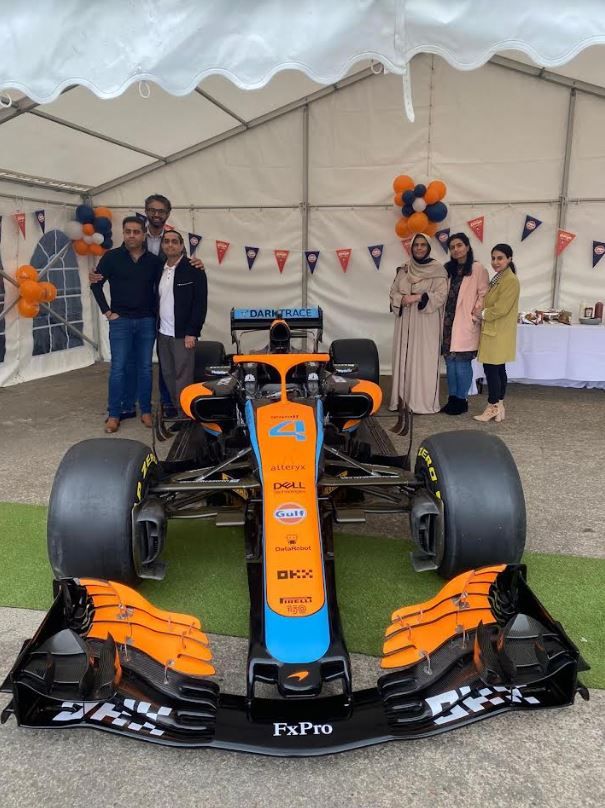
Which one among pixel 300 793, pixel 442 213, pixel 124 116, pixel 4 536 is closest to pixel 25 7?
pixel 4 536

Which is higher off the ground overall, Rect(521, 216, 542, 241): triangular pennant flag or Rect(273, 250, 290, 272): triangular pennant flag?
Rect(521, 216, 542, 241): triangular pennant flag

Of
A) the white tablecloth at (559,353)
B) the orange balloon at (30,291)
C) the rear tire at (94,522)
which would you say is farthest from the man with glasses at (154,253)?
the white tablecloth at (559,353)

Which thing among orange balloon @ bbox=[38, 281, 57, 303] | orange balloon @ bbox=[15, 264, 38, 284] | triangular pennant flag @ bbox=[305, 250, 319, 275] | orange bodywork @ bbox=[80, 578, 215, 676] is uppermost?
triangular pennant flag @ bbox=[305, 250, 319, 275]

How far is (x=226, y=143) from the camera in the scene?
7684mm

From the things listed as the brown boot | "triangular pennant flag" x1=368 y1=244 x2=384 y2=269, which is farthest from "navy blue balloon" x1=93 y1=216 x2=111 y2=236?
the brown boot

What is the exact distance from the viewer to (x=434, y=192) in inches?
280

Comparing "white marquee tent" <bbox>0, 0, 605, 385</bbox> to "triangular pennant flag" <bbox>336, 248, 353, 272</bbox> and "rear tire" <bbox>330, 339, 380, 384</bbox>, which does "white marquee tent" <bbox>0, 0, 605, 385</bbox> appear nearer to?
"triangular pennant flag" <bbox>336, 248, 353, 272</bbox>

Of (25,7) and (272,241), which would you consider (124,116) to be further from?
(25,7)

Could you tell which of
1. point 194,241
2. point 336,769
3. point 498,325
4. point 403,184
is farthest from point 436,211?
point 336,769

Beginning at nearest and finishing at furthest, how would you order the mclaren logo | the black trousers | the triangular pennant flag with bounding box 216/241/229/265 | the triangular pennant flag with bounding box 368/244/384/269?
the mclaren logo < the black trousers < the triangular pennant flag with bounding box 368/244/384/269 < the triangular pennant flag with bounding box 216/241/229/265

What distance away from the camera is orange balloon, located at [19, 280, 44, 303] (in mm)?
6824

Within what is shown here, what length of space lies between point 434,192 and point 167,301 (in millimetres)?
3585

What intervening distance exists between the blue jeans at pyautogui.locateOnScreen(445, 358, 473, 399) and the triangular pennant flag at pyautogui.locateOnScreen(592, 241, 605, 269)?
8.58 ft

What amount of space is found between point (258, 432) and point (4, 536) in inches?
66.1
